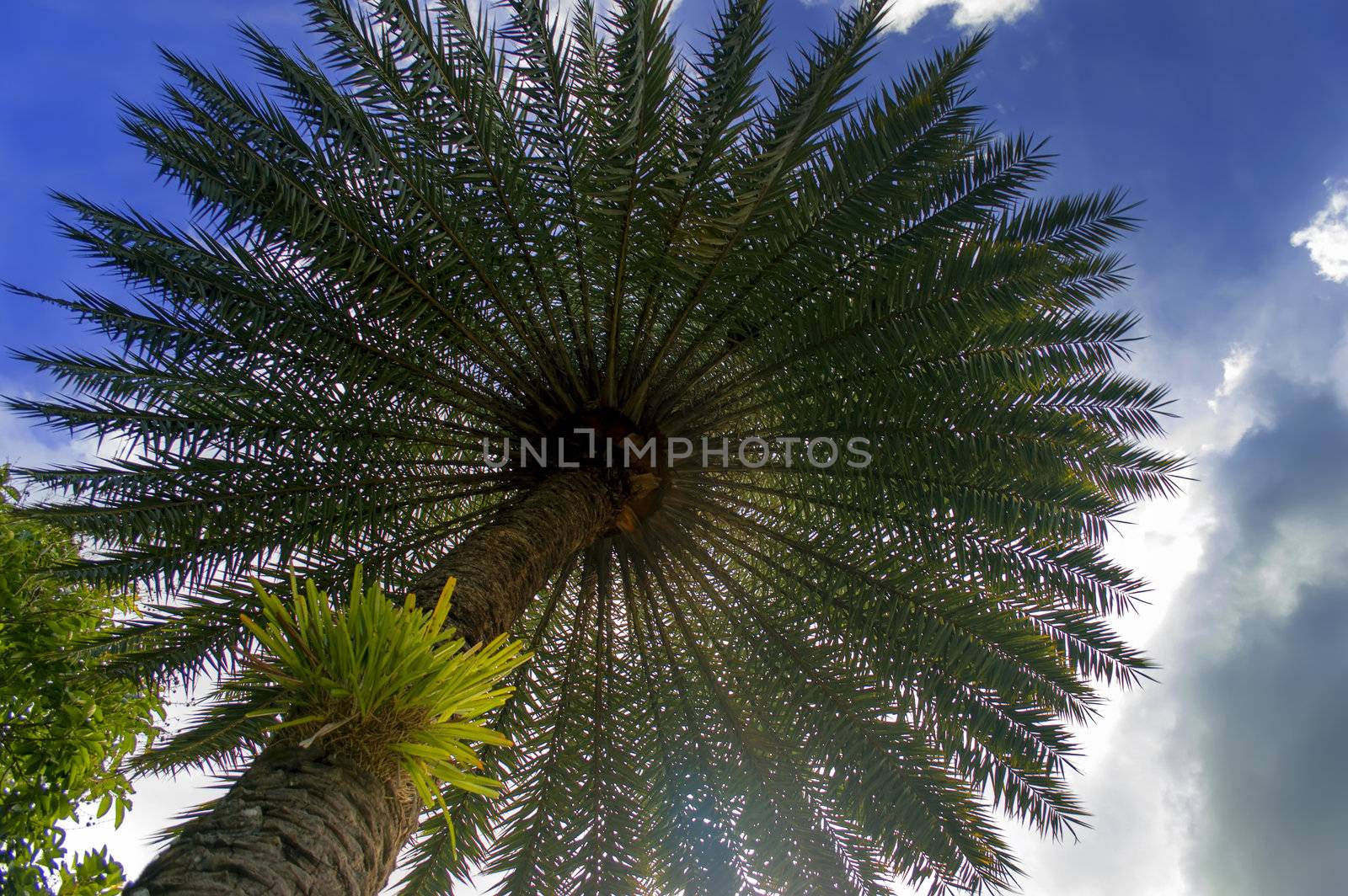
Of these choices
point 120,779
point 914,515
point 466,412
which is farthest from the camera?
point 466,412

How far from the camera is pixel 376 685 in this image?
2.26 metres

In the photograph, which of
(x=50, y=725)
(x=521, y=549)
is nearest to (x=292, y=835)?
(x=521, y=549)

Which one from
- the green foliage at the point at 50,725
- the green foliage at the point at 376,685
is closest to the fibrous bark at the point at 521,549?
the green foliage at the point at 376,685

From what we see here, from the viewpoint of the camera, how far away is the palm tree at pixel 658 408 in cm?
451

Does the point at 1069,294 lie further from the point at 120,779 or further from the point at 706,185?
the point at 120,779

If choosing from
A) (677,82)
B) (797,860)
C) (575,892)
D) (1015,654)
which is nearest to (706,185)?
(677,82)

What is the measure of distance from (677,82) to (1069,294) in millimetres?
3450

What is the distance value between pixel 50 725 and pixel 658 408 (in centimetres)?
400

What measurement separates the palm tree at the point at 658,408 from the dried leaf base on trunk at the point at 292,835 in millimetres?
1480

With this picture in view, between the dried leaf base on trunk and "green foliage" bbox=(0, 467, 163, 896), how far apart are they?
2.16 meters

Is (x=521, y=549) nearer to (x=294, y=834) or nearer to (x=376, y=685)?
(x=376, y=685)

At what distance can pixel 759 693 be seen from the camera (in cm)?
593

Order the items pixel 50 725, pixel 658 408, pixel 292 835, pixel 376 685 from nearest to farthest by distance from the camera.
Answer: pixel 292 835
pixel 376 685
pixel 50 725
pixel 658 408

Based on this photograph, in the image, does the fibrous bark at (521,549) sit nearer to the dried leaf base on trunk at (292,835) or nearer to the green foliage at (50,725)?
the dried leaf base on trunk at (292,835)
